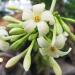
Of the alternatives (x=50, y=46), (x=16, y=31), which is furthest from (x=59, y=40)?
(x=16, y=31)

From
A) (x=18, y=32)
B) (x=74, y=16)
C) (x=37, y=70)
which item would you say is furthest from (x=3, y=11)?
(x=18, y=32)

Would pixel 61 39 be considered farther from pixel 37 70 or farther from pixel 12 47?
pixel 37 70

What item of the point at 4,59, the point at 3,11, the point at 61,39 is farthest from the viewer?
the point at 3,11

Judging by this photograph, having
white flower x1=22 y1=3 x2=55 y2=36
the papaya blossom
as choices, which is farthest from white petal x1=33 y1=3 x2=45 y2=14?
the papaya blossom

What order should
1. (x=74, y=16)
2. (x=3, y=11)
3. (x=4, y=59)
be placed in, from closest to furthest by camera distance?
(x=4, y=59)
(x=74, y=16)
(x=3, y=11)

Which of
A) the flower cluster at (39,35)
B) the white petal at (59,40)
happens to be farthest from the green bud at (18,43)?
the white petal at (59,40)

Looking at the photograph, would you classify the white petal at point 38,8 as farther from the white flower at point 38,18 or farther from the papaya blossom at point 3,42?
the papaya blossom at point 3,42

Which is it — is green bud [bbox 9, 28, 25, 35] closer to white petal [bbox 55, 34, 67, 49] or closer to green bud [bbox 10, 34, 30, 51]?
green bud [bbox 10, 34, 30, 51]

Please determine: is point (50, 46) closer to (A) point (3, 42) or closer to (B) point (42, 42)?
(B) point (42, 42)
